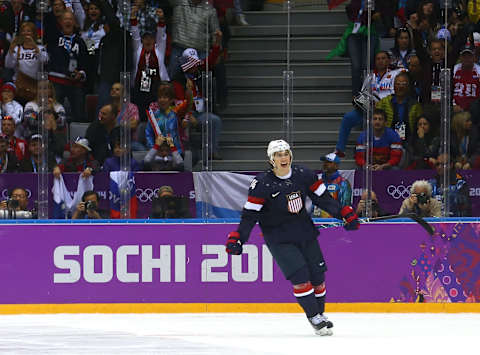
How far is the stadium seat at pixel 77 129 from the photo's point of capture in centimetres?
996

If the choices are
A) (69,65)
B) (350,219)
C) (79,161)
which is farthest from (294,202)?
(69,65)

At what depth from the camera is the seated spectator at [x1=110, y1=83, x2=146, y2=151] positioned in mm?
9898

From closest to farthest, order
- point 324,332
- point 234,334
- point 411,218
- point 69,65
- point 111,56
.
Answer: point 324,332 < point 234,334 < point 411,218 < point 111,56 < point 69,65

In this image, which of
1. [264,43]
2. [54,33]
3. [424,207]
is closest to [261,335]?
[424,207]

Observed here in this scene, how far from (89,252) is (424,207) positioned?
3.04m

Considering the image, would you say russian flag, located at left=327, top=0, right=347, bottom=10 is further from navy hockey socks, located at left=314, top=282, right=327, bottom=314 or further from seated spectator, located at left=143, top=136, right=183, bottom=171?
navy hockey socks, located at left=314, top=282, right=327, bottom=314

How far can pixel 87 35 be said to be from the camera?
33.8 feet

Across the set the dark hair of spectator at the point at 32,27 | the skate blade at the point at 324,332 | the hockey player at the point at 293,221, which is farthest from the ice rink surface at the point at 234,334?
the dark hair of spectator at the point at 32,27

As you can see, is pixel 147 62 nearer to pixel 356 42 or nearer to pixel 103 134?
pixel 103 134

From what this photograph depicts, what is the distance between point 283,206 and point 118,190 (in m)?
2.35

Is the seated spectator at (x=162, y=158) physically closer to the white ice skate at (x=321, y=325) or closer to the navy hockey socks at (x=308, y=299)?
the navy hockey socks at (x=308, y=299)

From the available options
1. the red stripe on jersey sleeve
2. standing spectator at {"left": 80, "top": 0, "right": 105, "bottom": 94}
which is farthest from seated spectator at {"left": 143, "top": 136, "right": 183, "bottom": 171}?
the red stripe on jersey sleeve

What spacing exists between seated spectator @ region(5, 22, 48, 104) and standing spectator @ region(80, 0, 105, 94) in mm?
419

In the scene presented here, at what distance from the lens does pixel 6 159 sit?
32.5ft
